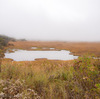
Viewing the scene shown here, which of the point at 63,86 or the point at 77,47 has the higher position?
the point at 63,86

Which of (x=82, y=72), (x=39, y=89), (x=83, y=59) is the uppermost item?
(x=83, y=59)

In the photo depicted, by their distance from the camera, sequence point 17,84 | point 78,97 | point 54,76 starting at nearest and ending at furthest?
point 78,97, point 17,84, point 54,76

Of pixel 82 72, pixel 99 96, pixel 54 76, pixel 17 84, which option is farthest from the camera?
pixel 54 76

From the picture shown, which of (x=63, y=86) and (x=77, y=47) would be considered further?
(x=77, y=47)

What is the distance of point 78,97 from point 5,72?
10.7 feet

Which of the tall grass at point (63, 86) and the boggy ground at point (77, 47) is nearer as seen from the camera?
the tall grass at point (63, 86)

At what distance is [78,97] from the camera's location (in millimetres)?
2986

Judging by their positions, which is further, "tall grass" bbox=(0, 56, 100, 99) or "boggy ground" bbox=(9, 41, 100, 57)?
"boggy ground" bbox=(9, 41, 100, 57)

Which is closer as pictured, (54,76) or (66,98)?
(66,98)

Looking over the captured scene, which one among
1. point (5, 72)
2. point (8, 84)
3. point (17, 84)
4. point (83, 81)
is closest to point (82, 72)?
point (83, 81)

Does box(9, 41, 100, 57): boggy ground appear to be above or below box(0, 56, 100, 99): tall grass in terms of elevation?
below

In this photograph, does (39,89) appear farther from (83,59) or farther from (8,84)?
(83,59)

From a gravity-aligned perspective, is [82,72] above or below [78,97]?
above

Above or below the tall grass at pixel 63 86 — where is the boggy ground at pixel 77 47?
below
